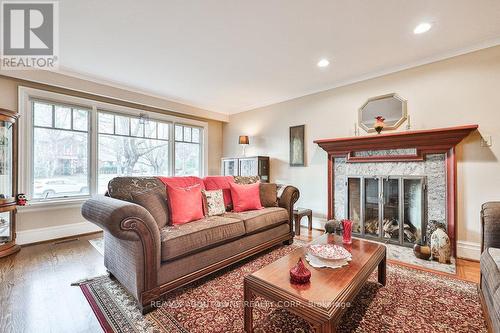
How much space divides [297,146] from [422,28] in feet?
7.96

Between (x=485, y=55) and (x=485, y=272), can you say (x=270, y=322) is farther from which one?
(x=485, y=55)

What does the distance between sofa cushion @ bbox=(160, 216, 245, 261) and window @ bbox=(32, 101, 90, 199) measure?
102 inches

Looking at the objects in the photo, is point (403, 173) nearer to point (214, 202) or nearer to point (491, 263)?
point (491, 263)

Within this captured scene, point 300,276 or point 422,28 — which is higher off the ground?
point 422,28

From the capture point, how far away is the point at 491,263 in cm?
150

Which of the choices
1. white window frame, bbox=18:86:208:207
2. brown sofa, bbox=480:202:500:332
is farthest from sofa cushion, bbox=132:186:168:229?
brown sofa, bbox=480:202:500:332

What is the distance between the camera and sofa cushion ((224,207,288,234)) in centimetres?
261

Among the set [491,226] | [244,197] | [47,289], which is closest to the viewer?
[491,226]

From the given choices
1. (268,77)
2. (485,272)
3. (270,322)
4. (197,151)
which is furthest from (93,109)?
(485,272)

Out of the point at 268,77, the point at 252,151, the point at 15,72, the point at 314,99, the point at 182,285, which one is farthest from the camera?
the point at 252,151

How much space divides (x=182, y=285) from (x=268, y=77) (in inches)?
123

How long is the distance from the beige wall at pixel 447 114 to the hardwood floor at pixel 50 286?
86 cm

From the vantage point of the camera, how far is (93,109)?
3.89 meters

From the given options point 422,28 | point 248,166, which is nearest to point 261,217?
point 248,166
